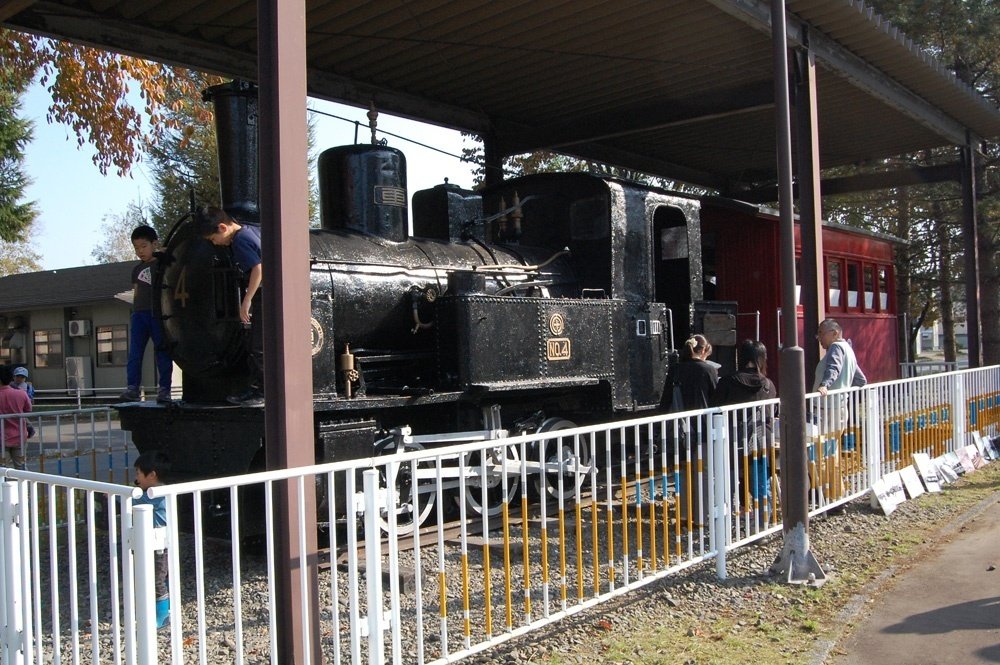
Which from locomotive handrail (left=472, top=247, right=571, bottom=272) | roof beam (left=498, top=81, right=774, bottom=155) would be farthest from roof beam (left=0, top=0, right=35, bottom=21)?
roof beam (left=498, top=81, right=774, bottom=155)

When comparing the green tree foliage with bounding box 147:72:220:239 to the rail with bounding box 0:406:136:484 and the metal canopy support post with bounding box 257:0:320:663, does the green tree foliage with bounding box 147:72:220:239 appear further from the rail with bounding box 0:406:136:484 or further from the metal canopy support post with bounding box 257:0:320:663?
the metal canopy support post with bounding box 257:0:320:663

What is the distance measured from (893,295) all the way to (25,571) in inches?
561

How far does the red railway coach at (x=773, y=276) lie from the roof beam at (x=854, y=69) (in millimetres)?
1746

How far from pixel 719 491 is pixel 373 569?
2.81 meters

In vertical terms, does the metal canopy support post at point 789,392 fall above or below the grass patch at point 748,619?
above

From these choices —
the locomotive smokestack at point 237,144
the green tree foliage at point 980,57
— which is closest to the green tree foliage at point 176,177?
the green tree foliage at point 980,57

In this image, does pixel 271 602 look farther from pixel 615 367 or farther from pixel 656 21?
pixel 656 21

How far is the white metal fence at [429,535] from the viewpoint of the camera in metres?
3.43

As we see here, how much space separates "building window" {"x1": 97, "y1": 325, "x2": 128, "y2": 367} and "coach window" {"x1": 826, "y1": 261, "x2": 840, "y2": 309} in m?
21.7

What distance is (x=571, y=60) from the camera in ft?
32.5

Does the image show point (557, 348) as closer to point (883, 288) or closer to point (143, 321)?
point (143, 321)

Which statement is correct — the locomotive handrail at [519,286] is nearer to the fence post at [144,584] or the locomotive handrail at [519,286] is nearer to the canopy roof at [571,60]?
the canopy roof at [571,60]

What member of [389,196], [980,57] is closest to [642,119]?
[389,196]

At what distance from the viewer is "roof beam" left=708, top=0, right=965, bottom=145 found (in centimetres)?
814
